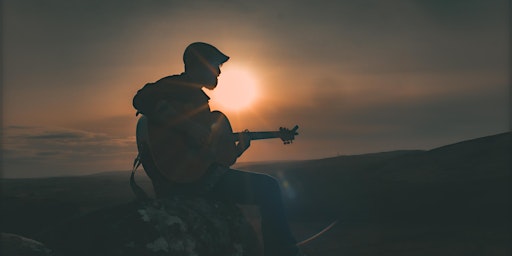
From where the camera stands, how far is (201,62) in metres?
5.21

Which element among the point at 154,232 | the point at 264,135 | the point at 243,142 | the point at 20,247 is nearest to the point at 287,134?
the point at 264,135

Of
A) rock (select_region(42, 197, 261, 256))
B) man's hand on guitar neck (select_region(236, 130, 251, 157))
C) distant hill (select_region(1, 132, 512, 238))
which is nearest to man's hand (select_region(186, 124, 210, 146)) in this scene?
rock (select_region(42, 197, 261, 256))

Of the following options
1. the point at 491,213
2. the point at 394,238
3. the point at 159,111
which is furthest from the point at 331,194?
→ the point at 159,111

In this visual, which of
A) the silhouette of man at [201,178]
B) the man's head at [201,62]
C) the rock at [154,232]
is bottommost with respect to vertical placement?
Answer: the rock at [154,232]

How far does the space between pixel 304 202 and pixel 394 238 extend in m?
3.06

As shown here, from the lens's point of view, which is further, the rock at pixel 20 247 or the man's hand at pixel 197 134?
the man's hand at pixel 197 134

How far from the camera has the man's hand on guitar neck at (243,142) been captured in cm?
562

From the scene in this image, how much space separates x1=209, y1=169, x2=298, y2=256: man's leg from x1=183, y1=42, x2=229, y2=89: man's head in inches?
44.6

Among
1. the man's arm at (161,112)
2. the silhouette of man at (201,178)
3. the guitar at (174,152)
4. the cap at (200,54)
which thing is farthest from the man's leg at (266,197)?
the cap at (200,54)

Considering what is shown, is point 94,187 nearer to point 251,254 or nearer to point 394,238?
point 394,238

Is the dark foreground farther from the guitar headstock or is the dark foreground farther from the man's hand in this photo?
the man's hand

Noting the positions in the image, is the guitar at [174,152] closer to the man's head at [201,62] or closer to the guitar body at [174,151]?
Result: the guitar body at [174,151]

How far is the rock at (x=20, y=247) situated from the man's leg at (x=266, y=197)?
1862mm

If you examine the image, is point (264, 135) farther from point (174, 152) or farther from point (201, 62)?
point (174, 152)
